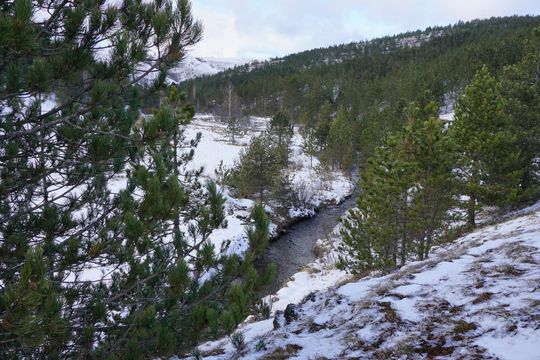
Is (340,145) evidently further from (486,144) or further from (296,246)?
(486,144)

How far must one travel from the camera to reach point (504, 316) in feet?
13.6

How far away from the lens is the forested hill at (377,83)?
175 feet

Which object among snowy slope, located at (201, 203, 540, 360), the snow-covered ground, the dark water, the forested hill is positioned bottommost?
the dark water

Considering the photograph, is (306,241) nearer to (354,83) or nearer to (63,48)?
(63,48)

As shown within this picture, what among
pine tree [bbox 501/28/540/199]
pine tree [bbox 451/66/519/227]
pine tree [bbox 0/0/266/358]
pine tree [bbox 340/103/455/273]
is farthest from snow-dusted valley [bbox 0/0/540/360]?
pine tree [bbox 501/28/540/199]

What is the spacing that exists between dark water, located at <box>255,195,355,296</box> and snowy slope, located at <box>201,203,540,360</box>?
11.3 metres

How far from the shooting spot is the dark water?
799 inches

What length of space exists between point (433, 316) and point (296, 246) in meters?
19.8

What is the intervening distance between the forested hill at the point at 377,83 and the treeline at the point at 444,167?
1973cm

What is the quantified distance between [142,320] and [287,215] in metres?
26.0

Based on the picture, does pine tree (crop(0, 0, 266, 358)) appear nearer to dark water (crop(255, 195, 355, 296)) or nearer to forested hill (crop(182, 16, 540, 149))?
dark water (crop(255, 195, 355, 296))

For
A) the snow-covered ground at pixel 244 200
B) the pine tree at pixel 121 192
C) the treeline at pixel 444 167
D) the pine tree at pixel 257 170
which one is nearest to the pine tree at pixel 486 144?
the treeline at pixel 444 167

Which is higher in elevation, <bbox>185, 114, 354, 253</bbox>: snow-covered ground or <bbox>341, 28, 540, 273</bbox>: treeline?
<bbox>341, 28, 540, 273</bbox>: treeline

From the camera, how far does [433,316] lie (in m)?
4.66
